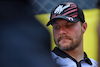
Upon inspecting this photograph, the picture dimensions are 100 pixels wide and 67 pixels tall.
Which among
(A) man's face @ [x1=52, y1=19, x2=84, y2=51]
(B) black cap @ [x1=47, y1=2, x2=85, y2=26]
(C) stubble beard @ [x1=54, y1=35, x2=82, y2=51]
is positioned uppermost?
(B) black cap @ [x1=47, y1=2, x2=85, y2=26]

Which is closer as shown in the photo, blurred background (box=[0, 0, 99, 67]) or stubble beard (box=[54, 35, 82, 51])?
blurred background (box=[0, 0, 99, 67])

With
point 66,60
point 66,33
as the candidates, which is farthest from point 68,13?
point 66,60

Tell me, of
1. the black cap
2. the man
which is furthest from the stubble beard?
the black cap

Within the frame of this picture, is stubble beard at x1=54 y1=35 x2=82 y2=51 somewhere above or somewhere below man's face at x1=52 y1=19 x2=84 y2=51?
below

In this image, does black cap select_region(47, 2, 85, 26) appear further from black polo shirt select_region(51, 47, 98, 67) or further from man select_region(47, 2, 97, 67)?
black polo shirt select_region(51, 47, 98, 67)

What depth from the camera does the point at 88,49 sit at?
102 cm

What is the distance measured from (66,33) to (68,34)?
0.01 m

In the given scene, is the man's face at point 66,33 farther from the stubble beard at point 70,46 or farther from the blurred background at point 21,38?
the blurred background at point 21,38

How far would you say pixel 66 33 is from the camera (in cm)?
79

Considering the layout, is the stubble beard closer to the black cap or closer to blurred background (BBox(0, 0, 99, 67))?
the black cap

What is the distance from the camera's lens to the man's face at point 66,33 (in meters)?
0.79

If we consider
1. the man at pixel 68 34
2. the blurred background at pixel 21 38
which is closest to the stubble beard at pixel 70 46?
the man at pixel 68 34

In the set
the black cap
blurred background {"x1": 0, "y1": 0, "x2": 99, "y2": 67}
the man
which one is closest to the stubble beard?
the man

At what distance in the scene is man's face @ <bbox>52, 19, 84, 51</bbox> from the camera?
79 cm
